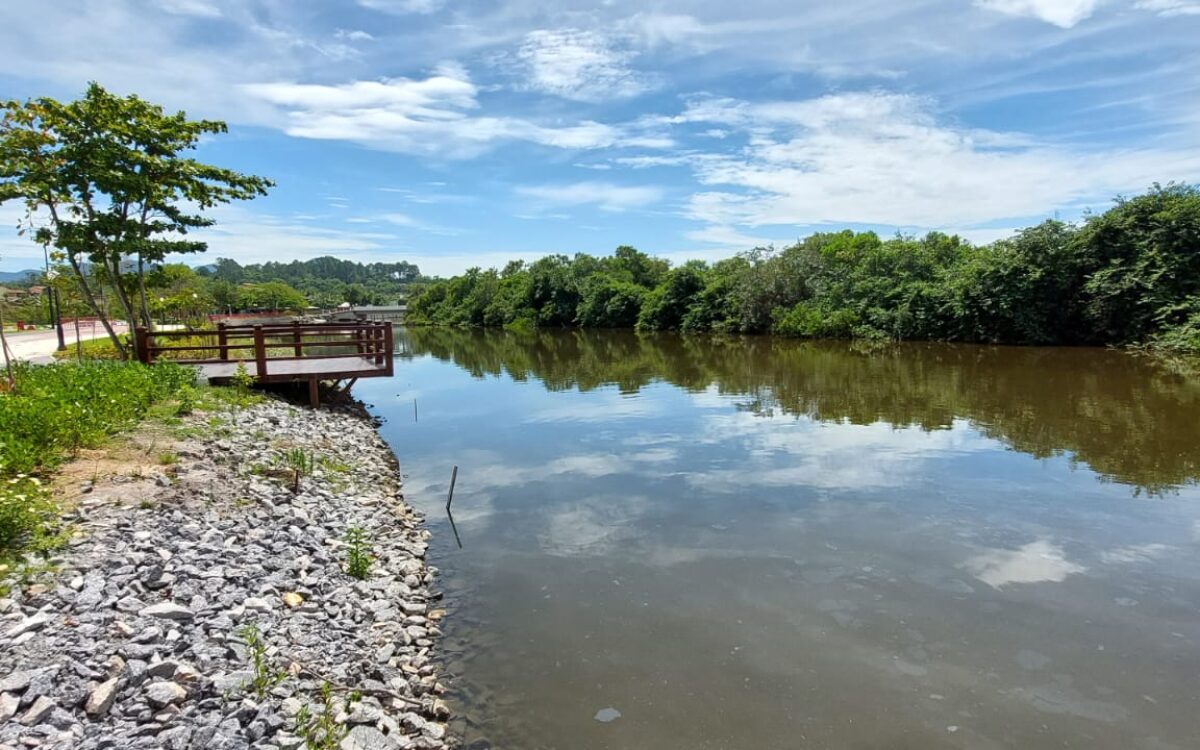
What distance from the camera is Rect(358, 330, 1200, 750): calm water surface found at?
588 centimetres

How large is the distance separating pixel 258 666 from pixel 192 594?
1290 millimetres

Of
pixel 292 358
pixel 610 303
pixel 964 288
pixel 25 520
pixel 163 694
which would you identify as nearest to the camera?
pixel 163 694

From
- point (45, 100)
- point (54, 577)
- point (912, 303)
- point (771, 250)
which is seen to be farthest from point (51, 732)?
point (771, 250)

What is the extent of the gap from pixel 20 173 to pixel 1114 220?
41792 millimetres

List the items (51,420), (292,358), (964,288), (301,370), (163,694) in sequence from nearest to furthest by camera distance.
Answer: (163,694), (51,420), (292,358), (301,370), (964,288)

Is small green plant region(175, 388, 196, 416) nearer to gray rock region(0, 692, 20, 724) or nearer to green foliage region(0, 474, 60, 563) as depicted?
green foliage region(0, 474, 60, 563)

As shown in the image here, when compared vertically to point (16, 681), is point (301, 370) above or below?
above

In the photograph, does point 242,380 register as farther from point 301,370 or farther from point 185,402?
point 185,402

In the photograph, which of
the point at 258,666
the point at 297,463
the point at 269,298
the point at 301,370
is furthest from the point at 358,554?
the point at 269,298

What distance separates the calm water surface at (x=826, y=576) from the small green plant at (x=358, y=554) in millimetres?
1043

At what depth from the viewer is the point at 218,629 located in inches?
222

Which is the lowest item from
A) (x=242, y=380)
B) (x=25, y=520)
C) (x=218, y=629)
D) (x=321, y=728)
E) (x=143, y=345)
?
(x=321, y=728)

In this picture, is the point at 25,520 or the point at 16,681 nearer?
the point at 16,681

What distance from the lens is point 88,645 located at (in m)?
4.86
